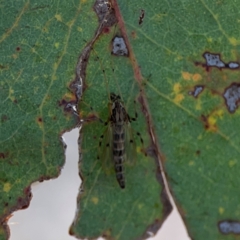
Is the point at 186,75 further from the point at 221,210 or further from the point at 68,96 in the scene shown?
the point at 221,210

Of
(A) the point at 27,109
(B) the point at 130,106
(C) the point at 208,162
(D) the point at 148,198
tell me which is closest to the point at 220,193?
(C) the point at 208,162

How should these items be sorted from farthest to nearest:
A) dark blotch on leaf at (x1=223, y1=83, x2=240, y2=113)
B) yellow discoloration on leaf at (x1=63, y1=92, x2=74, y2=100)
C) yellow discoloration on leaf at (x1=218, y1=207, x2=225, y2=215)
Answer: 1. yellow discoloration on leaf at (x1=63, y1=92, x2=74, y2=100)
2. dark blotch on leaf at (x1=223, y1=83, x2=240, y2=113)
3. yellow discoloration on leaf at (x1=218, y1=207, x2=225, y2=215)

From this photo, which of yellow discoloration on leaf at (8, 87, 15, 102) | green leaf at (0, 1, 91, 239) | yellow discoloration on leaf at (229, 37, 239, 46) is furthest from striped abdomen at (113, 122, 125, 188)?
yellow discoloration on leaf at (229, 37, 239, 46)

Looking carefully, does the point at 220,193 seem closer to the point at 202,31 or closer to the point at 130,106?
the point at 130,106

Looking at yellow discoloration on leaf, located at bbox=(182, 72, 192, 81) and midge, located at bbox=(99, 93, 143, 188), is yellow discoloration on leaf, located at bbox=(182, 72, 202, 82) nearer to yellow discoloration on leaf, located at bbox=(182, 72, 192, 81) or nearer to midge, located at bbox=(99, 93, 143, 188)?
yellow discoloration on leaf, located at bbox=(182, 72, 192, 81)

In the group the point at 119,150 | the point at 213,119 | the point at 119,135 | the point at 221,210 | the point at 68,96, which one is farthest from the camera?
the point at 119,135

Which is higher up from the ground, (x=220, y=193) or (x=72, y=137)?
(x=72, y=137)

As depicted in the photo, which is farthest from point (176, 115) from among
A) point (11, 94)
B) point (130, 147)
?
point (11, 94)

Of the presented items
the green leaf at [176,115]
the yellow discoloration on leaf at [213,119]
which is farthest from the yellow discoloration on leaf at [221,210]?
the yellow discoloration on leaf at [213,119]
